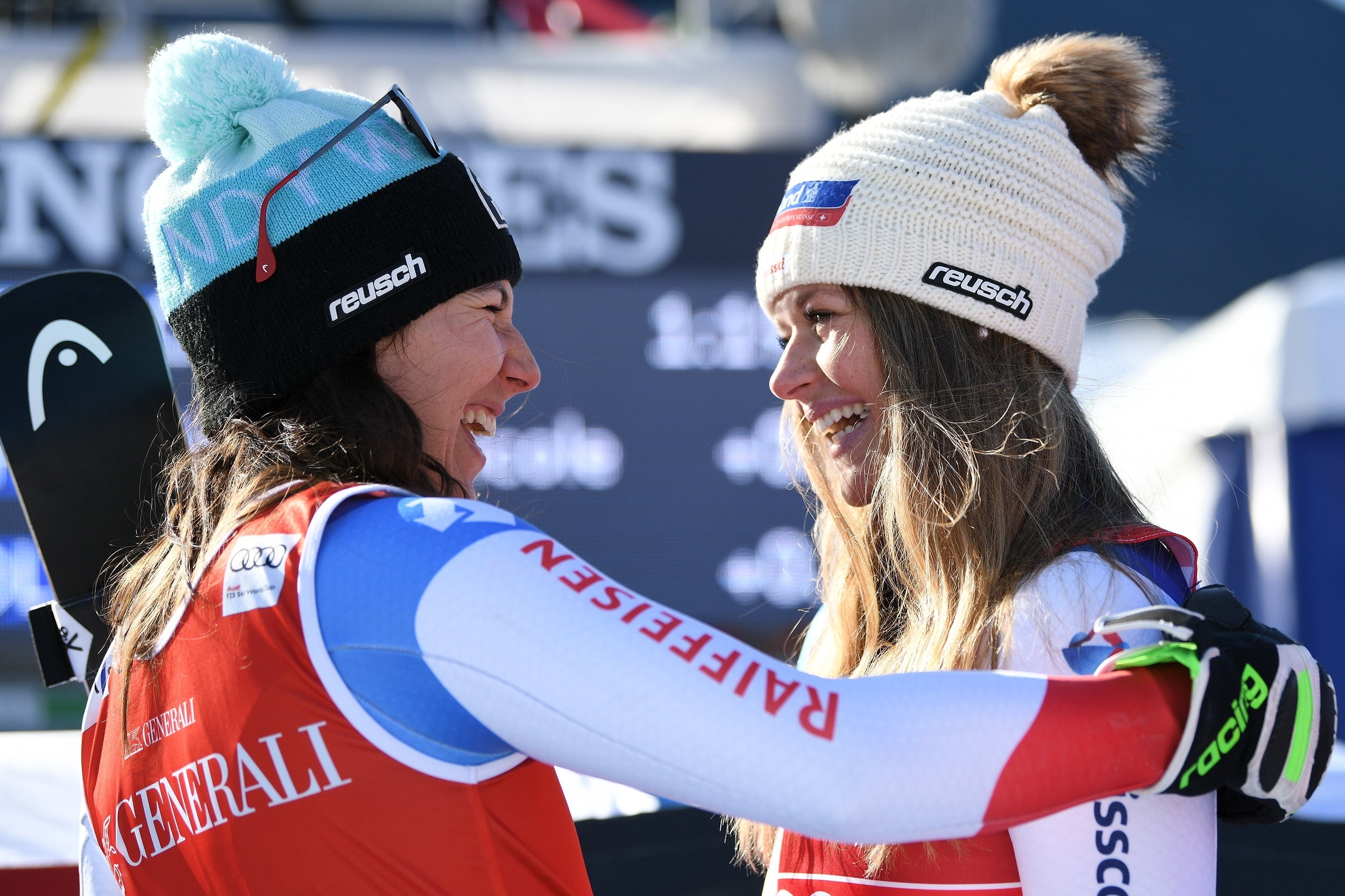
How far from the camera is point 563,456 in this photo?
13.7ft

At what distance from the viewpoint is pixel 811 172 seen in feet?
5.14

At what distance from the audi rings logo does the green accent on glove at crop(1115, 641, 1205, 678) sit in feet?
2.08

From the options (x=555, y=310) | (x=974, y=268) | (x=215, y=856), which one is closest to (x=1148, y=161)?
(x=974, y=268)

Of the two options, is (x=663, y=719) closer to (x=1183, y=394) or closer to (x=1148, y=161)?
(x=1148, y=161)

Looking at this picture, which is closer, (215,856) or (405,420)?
(215,856)

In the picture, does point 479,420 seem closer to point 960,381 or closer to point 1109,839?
point 960,381

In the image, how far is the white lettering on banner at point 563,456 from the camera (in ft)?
13.6

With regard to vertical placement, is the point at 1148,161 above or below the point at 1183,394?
below

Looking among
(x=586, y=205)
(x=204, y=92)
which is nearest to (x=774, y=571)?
(x=586, y=205)

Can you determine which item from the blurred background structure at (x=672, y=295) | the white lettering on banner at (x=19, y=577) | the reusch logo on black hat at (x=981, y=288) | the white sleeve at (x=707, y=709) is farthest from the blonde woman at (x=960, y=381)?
the white lettering on banner at (x=19, y=577)

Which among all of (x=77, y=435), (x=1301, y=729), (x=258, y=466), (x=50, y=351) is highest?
(x=50, y=351)

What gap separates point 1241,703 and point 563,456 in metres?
3.40

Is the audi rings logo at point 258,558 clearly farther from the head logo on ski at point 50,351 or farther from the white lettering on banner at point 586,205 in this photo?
the white lettering on banner at point 586,205

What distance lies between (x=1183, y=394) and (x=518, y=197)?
3.22m
